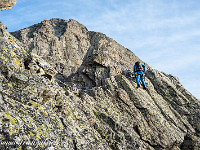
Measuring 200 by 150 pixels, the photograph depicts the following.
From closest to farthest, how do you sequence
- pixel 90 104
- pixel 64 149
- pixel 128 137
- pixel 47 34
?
pixel 64 149 → pixel 128 137 → pixel 90 104 → pixel 47 34

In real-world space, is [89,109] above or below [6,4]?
below

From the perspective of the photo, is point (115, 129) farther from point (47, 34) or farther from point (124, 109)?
point (47, 34)

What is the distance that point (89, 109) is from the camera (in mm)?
16781

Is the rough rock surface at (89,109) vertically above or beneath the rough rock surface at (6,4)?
beneath

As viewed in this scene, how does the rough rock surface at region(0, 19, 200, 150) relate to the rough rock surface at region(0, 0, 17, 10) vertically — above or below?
below

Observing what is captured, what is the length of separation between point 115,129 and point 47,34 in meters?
61.7

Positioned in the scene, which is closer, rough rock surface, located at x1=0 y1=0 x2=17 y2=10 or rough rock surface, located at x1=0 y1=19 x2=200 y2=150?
rough rock surface, located at x1=0 y1=19 x2=200 y2=150

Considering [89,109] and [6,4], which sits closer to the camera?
[6,4]

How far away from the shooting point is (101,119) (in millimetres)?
16750

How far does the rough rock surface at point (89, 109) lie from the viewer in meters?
9.16

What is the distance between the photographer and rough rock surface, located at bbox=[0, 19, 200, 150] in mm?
9164

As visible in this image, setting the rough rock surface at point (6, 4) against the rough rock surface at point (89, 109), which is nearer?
the rough rock surface at point (89, 109)

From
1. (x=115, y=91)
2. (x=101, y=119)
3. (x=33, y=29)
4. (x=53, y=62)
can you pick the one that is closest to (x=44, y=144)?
(x=101, y=119)

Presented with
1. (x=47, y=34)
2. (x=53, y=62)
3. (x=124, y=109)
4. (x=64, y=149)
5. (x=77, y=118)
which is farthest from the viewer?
(x=47, y=34)
